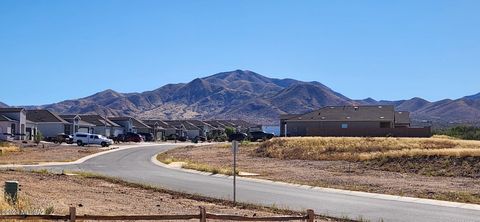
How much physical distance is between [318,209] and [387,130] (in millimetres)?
56083

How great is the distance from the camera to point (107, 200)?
21.9m

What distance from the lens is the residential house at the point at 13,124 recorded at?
8719 centimetres

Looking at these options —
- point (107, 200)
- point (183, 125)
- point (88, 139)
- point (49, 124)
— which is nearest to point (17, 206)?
point (107, 200)

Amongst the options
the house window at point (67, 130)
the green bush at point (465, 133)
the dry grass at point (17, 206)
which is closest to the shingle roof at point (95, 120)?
the house window at point (67, 130)

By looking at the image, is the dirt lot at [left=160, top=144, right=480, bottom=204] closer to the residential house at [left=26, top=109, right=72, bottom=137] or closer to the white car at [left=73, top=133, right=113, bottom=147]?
the white car at [left=73, top=133, right=113, bottom=147]

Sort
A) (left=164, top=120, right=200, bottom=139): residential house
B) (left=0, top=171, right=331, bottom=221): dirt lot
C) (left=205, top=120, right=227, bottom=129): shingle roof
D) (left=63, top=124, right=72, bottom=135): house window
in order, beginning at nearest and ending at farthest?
1. (left=0, top=171, right=331, bottom=221): dirt lot
2. (left=63, top=124, right=72, bottom=135): house window
3. (left=164, top=120, right=200, bottom=139): residential house
4. (left=205, top=120, right=227, bottom=129): shingle roof

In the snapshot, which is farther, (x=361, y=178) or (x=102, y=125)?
(x=102, y=125)

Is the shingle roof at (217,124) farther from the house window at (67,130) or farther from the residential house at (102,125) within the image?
the house window at (67,130)

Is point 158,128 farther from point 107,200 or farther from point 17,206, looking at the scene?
point 17,206

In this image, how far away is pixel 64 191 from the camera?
81.5 feet

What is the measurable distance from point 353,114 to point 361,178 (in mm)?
48547

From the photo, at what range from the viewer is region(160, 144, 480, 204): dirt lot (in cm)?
2877

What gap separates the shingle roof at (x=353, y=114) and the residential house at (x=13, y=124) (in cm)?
3849

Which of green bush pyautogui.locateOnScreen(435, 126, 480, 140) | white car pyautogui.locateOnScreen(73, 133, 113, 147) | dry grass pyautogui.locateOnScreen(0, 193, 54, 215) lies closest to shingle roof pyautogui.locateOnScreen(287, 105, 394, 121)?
green bush pyautogui.locateOnScreen(435, 126, 480, 140)
